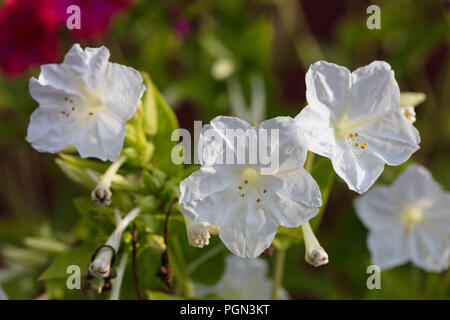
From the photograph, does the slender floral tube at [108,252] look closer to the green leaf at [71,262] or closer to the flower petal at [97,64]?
the green leaf at [71,262]

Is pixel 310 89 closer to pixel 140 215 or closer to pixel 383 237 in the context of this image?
pixel 140 215

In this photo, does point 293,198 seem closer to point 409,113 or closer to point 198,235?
point 198,235

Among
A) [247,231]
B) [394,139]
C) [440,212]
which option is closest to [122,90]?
[247,231]

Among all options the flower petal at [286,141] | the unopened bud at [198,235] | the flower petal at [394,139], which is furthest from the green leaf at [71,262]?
the flower petal at [394,139]

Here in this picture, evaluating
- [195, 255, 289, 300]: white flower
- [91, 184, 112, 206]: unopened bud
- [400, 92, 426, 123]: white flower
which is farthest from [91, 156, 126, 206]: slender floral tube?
[400, 92, 426, 123]: white flower

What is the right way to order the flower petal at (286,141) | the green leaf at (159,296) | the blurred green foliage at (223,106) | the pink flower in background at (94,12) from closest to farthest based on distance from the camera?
the flower petal at (286,141) < the green leaf at (159,296) < the blurred green foliage at (223,106) < the pink flower in background at (94,12)
